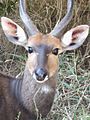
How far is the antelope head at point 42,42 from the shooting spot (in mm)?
5789

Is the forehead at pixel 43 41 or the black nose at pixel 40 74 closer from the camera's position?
the black nose at pixel 40 74

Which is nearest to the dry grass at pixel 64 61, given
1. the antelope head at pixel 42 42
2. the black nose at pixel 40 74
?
the antelope head at pixel 42 42

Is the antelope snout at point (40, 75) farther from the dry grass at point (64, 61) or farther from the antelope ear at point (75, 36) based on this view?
the dry grass at point (64, 61)

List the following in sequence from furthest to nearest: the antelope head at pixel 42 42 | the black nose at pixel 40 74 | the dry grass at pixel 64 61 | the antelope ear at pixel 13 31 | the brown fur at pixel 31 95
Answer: the dry grass at pixel 64 61, the antelope ear at pixel 13 31, the brown fur at pixel 31 95, the antelope head at pixel 42 42, the black nose at pixel 40 74

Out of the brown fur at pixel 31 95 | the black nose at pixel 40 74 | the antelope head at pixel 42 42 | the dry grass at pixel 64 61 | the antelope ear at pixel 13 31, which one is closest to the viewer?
the black nose at pixel 40 74

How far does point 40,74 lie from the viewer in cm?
564

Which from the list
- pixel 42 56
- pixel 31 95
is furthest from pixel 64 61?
pixel 42 56

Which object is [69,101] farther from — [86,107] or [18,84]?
[18,84]

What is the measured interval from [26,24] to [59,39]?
0.44 meters

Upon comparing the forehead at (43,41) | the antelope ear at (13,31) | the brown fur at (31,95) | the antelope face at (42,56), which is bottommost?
the brown fur at (31,95)

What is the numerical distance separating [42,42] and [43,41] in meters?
0.02

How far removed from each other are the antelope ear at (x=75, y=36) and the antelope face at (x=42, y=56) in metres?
0.20

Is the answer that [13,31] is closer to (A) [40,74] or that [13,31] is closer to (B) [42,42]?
(B) [42,42]

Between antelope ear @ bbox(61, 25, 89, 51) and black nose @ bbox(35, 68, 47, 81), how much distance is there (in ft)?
2.34
